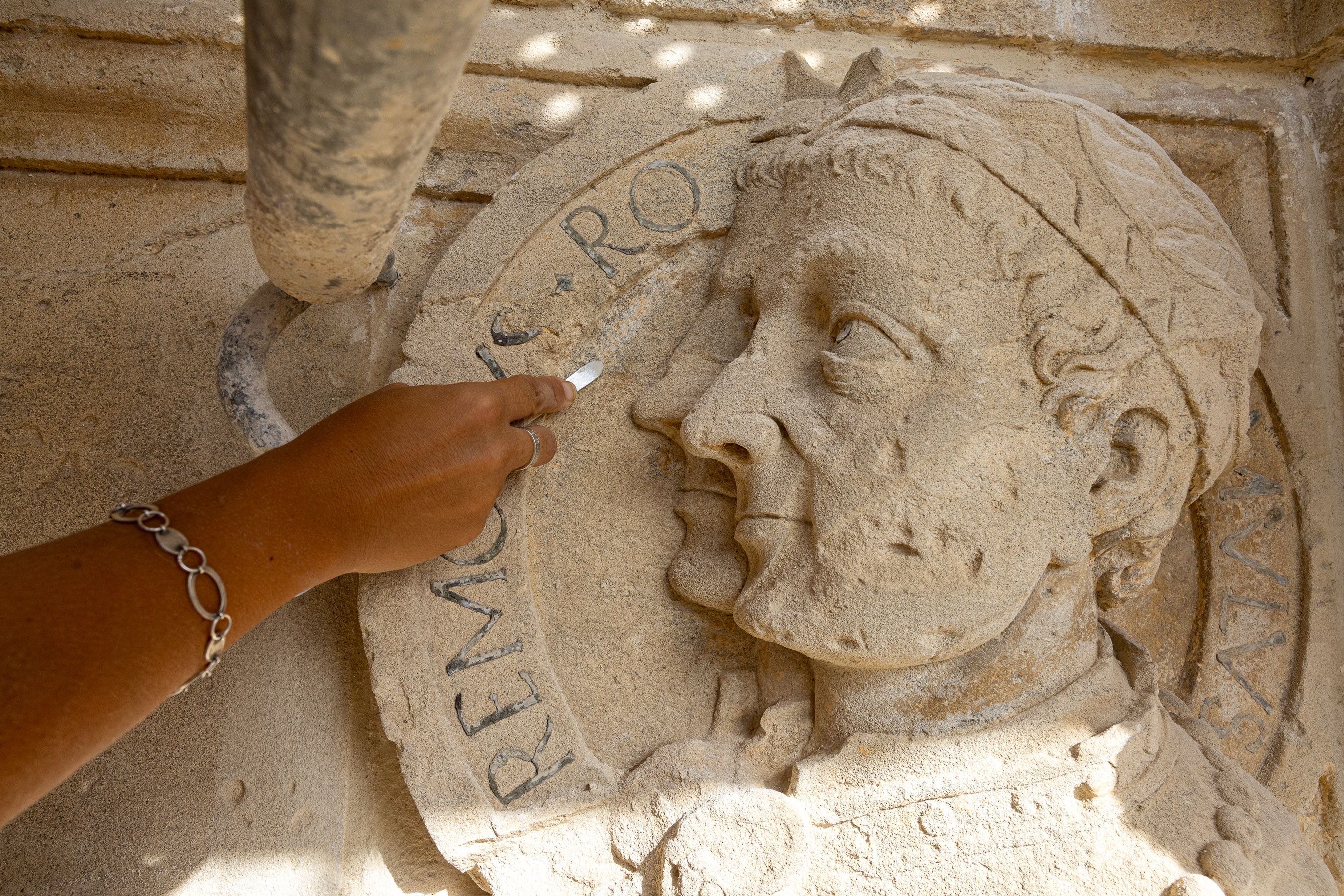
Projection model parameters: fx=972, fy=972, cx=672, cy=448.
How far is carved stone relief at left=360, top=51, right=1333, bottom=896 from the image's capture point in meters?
1.46

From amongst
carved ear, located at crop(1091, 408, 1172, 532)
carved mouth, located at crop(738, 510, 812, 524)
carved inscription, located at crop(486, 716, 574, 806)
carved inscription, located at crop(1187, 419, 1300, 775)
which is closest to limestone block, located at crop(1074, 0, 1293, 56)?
carved inscription, located at crop(1187, 419, 1300, 775)

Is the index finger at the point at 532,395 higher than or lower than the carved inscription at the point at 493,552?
higher

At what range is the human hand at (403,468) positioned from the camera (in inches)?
55.0

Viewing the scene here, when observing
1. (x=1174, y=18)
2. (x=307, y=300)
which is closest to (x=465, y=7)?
(x=307, y=300)

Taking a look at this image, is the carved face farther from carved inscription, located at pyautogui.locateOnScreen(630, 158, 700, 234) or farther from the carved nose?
carved inscription, located at pyautogui.locateOnScreen(630, 158, 700, 234)

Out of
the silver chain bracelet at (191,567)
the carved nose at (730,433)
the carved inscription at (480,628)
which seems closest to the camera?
the silver chain bracelet at (191,567)

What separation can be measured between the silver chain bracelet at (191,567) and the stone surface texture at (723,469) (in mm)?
416

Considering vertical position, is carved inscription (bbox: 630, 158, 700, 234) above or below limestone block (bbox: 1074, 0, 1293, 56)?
below

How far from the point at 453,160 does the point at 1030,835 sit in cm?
165

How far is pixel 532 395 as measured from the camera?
1.63 meters

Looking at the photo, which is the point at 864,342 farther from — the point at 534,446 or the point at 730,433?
the point at 534,446

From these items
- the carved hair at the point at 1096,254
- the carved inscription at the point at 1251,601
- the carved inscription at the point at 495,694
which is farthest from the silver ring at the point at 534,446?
the carved inscription at the point at 1251,601

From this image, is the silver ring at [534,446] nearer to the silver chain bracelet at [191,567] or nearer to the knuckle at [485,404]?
the knuckle at [485,404]

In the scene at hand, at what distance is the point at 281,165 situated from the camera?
3.42 feet
